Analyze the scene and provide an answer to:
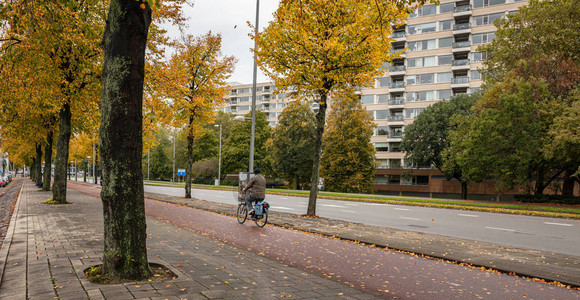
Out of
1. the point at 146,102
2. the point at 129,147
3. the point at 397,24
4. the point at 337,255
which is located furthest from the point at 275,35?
the point at 129,147

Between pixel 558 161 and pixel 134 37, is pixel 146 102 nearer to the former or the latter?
pixel 134 37

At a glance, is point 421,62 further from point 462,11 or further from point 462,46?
point 462,11

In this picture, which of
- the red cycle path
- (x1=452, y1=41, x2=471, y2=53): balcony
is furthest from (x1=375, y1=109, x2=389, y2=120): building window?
the red cycle path

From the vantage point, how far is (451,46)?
56062mm

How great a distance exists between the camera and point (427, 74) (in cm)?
5778

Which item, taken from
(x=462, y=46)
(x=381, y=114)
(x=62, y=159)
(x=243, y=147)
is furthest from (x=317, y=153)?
(x=243, y=147)

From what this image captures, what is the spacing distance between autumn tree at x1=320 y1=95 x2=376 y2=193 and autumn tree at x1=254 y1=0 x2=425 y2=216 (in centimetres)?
3266

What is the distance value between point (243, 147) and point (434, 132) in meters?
30.8

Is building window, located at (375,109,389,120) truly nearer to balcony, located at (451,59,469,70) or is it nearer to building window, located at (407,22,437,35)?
balcony, located at (451,59,469,70)

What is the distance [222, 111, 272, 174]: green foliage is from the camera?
64.4 metres

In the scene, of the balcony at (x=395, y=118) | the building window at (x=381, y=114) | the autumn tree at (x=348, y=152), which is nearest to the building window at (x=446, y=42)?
the balcony at (x=395, y=118)

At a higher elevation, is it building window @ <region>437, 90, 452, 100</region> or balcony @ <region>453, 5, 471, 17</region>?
balcony @ <region>453, 5, 471, 17</region>

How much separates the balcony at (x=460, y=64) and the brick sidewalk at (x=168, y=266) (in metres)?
53.5

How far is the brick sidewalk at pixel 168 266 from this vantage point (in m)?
4.81
